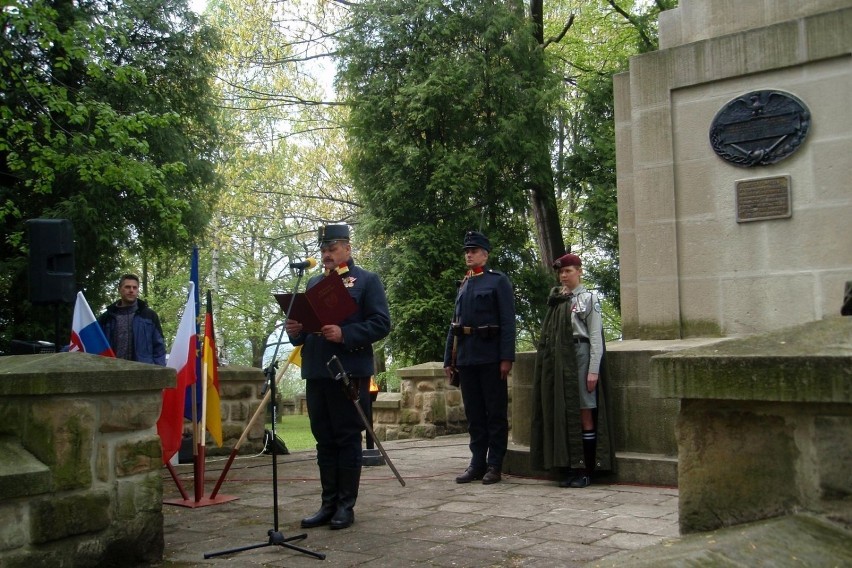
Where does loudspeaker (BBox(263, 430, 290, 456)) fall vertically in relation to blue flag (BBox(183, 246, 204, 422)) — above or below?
below

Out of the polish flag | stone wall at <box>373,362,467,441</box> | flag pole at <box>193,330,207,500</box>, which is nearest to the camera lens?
the polish flag

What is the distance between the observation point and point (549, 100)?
15367 millimetres

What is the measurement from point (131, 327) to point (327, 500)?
10.2 ft

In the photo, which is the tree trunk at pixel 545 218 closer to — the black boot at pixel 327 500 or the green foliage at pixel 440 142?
the green foliage at pixel 440 142

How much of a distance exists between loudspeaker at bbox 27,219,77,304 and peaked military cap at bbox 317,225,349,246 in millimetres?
2138

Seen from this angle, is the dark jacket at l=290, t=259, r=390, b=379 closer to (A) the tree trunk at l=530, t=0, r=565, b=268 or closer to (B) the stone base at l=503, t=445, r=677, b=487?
(B) the stone base at l=503, t=445, r=677, b=487

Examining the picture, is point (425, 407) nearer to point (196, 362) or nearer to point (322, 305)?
point (196, 362)

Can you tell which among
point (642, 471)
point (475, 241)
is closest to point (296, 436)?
point (475, 241)

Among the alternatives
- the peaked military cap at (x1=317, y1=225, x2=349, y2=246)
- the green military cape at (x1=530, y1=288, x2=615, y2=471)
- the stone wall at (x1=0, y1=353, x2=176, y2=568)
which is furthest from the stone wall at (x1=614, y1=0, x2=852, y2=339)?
the stone wall at (x1=0, y1=353, x2=176, y2=568)

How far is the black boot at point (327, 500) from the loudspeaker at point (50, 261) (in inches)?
98.9

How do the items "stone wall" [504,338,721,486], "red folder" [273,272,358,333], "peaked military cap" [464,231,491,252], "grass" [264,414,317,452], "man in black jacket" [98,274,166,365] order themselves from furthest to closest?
"grass" [264,414,317,452] < "man in black jacket" [98,274,166,365] < "peaked military cap" [464,231,491,252] < "stone wall" [504,338,721,486] < "red folder" [273,272,358,333]

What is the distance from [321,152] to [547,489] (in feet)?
65.7

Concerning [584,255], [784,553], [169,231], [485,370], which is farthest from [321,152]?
[784,553]

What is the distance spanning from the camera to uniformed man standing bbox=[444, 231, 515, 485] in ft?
21.0
